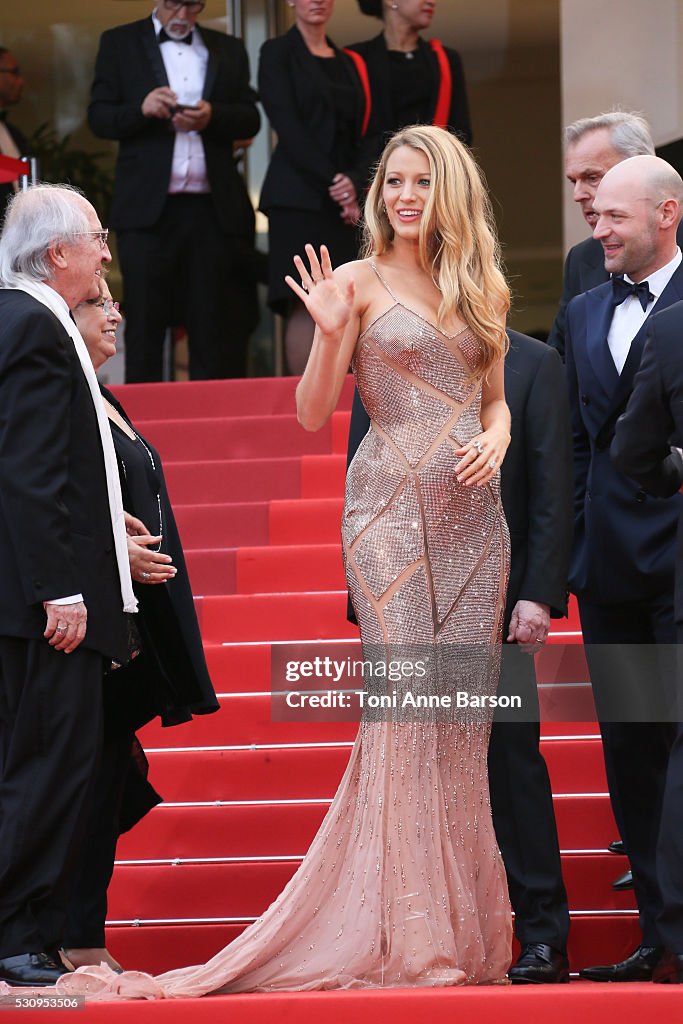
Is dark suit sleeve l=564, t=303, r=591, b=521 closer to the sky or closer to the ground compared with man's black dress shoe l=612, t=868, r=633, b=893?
closer to the sky

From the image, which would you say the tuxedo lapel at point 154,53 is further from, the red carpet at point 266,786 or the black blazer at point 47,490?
the black blazer at point 47,490

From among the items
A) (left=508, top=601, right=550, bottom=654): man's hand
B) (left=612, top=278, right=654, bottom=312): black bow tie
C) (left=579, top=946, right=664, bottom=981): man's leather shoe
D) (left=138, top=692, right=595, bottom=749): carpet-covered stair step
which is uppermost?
(left=612, top=278, right=654, bottom=312): black bow tie

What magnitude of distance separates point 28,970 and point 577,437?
2.06 metres

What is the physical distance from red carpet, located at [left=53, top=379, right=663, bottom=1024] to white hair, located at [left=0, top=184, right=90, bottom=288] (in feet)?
4.18

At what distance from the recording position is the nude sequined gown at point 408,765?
3.58m

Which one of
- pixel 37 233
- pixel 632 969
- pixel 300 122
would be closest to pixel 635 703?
pixel 632 969

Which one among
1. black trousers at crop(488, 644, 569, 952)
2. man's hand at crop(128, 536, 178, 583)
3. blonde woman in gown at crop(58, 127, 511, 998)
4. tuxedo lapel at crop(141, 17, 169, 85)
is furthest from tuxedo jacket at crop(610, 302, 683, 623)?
tuxedo lapel at crop(141, 17, 169, 85)

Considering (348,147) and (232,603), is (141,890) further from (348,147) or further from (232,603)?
(348,147)

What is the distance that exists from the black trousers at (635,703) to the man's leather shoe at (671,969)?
0.58 metres

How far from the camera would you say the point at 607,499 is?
14.4 feet

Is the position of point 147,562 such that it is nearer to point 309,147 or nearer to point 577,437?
point 577,437

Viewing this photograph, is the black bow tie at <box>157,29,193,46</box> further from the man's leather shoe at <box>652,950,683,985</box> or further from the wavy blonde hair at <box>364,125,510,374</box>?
the man's leather shoe at <box>652,950,683,985</box>

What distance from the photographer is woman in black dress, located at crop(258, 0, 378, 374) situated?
7469mm

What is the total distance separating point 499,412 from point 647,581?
26.4 inches
